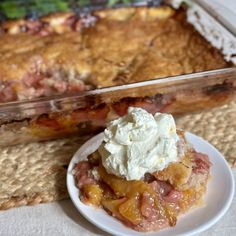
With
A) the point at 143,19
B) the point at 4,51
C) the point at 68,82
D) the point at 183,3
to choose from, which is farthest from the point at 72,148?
the point at 183,3

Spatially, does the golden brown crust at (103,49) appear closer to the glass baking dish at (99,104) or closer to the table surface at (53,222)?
the glass baking dish at (99,104)

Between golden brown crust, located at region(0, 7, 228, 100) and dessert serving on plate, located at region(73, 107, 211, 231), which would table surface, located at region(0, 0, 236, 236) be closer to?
dessert serving on plate, located at region(73, 107, 211, 231)

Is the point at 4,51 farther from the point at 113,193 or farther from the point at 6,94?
the point at 113,193

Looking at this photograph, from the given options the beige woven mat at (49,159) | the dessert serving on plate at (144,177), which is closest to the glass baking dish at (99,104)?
the beige woven mat at (49,159)

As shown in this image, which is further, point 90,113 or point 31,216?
point 90,113

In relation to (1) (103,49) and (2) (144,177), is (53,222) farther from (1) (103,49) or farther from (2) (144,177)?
(1) (103,49)

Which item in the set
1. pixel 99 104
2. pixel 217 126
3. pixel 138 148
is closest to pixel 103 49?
pixel 99 104
